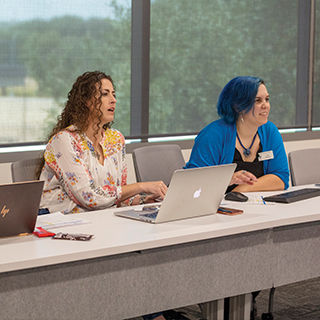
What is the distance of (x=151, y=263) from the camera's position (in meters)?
1.58

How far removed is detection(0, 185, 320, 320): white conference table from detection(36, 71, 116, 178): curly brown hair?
63cm

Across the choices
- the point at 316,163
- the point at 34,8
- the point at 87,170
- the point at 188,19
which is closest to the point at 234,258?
the point at 87,170

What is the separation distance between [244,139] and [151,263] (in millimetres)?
1427

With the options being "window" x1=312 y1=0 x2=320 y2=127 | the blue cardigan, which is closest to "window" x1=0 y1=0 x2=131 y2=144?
the blue cardigan

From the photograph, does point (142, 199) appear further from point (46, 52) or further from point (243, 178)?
point (46, 52)

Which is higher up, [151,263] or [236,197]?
[236,197]

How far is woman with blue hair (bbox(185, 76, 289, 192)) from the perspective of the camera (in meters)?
2.75

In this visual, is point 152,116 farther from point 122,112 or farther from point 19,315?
point 19,315

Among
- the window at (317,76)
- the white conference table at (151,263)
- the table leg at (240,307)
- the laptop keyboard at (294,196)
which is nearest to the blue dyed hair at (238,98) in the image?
the laptop keyboard at (294,196)

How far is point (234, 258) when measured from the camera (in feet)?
5.74

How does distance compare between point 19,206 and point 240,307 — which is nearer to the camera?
point 19,206

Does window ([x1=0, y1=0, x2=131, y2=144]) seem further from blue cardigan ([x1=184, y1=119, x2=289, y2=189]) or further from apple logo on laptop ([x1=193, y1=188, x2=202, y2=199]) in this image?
apple logo on laptop ([x1=193, y1=188, x2=202, y2=199])

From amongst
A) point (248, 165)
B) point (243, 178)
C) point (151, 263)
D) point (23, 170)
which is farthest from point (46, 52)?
point (151, 263)

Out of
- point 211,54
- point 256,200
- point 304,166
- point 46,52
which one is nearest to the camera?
point 256,200
